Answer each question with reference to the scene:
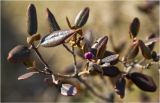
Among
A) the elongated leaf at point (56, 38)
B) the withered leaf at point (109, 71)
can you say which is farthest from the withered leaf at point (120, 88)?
the elongated leaf at point (56, 38)

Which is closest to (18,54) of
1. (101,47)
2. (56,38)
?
(56,38)

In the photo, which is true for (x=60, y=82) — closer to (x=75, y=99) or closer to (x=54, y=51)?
(x=75, y=99)

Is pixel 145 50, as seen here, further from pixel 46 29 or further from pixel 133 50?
pixel 46 29

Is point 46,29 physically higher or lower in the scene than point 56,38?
lower

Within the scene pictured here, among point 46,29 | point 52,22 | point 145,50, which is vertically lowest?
point 46,29

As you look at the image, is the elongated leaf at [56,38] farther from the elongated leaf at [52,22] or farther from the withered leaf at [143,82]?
the withered leaf at [143,82]

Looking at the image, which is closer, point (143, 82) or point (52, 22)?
point (52, 22)
